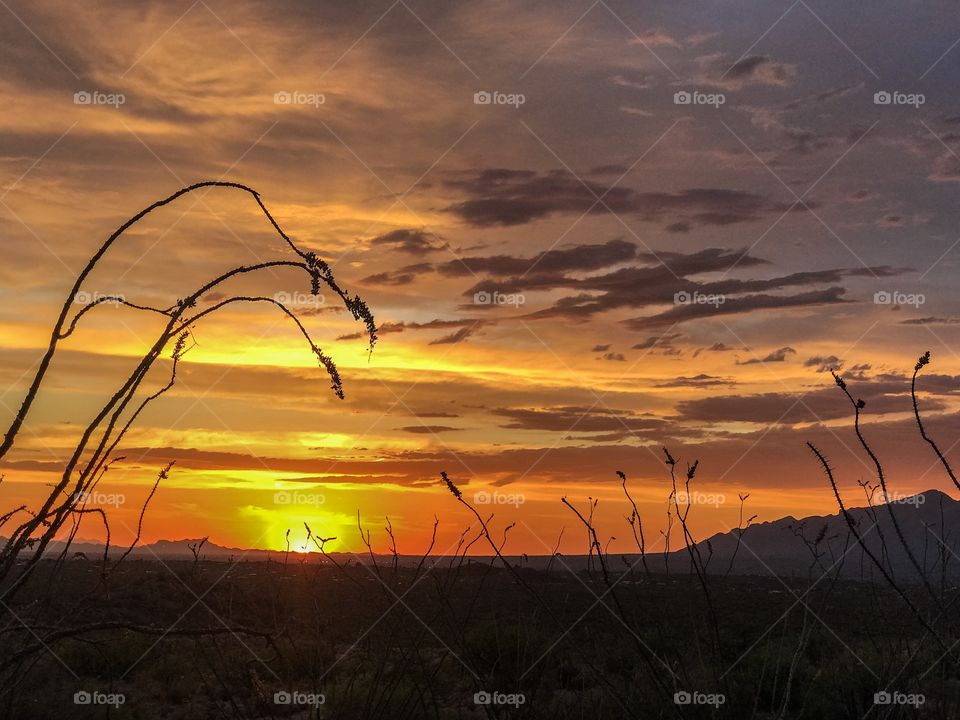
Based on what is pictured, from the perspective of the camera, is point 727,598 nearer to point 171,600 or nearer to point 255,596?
point 255,596

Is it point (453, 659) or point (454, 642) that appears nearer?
point (454, 642)

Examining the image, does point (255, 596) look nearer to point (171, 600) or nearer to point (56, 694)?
point (171, 600)

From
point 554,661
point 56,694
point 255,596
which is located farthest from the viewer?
point 255,596

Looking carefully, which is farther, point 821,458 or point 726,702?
point 726,702

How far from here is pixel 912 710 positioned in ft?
15.4

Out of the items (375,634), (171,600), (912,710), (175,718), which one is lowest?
(912,710)

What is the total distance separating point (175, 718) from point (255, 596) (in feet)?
55.6

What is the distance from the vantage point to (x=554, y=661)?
15953mm

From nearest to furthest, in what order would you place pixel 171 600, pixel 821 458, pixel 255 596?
pixel 821 458 < pixel 171 600 < pixel 255 596

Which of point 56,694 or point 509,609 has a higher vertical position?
point 509,609

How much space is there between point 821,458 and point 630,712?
137cm

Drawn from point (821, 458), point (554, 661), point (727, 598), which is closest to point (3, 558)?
point (821, 458)

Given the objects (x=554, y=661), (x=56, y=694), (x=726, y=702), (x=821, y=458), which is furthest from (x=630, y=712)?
(x=554, y=661)

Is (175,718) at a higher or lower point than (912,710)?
higher
